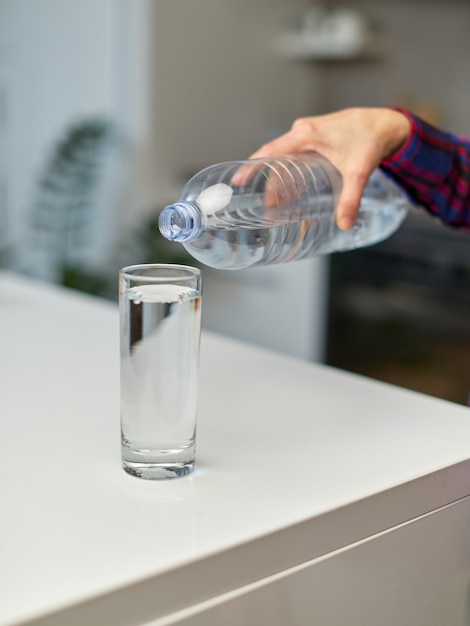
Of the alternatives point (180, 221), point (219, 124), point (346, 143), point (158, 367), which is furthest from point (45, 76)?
point (158, 367)

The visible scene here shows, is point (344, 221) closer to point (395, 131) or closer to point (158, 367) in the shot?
point (395, 131)

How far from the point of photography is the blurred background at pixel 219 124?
9.15 feet

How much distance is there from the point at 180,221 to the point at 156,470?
0.19m

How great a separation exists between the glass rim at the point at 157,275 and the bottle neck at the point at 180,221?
0.17 ft

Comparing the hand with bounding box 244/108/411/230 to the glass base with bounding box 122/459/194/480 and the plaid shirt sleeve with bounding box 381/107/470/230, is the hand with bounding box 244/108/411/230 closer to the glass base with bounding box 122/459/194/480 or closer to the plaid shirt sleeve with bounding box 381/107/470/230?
the plaid shirt sleeve with bounding box 381/107/470/230

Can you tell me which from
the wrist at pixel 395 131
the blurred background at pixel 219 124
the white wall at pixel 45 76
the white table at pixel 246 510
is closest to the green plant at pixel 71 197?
the blurred background at pixel 219 124

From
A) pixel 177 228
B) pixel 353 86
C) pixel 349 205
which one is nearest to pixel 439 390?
pixel 353 86

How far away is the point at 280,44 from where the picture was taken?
11.5ft

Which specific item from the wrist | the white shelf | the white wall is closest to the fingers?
the wrist

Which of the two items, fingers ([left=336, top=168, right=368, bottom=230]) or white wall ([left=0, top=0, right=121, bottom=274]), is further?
white wall ([left=0, top=0, right=121, bottom=274])

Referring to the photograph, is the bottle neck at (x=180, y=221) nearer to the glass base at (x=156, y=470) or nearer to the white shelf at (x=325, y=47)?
the glass base at (x=156, y=470)

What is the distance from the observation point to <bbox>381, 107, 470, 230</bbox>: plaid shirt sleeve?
98cm

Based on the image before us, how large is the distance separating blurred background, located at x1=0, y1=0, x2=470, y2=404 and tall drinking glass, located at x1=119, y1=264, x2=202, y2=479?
2.15 m

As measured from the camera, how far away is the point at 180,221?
65 centimetres
